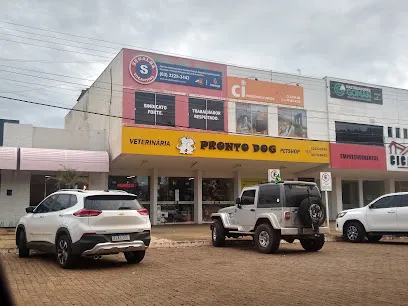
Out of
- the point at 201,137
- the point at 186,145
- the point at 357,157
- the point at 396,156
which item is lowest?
the point at 357,157

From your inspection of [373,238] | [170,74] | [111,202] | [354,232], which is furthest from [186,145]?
[111,202]

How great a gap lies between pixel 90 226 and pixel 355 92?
23690 mm

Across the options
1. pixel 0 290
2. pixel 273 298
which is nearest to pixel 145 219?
pixel 273 298

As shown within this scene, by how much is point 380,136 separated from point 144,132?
1686 centimetres

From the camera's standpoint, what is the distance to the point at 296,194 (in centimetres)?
1268

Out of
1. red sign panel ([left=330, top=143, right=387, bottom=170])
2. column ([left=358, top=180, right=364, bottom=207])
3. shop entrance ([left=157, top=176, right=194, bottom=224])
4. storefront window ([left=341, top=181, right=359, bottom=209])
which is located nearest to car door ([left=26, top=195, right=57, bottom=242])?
shop entrance ([left=157, top=176, right=194, bottom=224])

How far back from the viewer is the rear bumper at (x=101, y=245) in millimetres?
9055

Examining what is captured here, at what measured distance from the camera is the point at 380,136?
2916cm

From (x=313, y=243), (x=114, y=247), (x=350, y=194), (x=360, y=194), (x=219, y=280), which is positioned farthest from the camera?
(x=350, y=194)

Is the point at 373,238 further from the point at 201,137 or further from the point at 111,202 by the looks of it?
the point at 111,202

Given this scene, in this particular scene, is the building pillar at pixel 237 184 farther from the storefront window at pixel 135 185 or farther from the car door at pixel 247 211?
the car door at pixel 247 211

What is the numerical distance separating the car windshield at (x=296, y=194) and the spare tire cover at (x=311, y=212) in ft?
0.86

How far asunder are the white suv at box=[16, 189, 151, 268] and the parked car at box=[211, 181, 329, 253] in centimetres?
400

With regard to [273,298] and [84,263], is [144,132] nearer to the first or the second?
[84,263]
